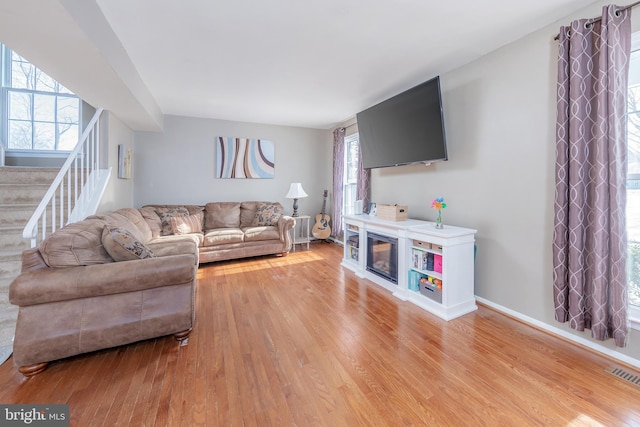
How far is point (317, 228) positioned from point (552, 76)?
13.3ft

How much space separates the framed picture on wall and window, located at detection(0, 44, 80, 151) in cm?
89

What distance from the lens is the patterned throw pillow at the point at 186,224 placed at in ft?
13.2

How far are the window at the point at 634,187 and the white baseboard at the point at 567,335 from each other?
0.28 m

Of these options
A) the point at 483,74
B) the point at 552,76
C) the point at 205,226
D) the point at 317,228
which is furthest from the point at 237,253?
the point at 552,76

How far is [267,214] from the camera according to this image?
187 inches

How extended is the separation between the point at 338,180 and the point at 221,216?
2225 mm

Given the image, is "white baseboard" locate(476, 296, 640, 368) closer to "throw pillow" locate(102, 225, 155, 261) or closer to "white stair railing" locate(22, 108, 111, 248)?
"throw pillow" locate(102, 225, 155, 261)

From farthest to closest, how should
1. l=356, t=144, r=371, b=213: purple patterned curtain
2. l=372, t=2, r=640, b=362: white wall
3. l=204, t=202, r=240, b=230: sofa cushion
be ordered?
l=204, t=202, r=240, b=230: sofa cushion
l=356, t=144, r=371, b=213: purple patterned curtain
l=372, t=2, r=640, b=362: white wall

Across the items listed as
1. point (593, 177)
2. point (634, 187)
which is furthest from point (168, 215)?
point (634, 187)

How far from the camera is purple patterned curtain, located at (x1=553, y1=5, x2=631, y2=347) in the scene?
1694mm

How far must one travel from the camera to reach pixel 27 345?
5.29ft

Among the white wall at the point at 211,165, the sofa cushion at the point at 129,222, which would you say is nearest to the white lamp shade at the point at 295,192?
the white wall at the point at 211,165

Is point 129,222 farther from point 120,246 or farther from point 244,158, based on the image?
point 244,158

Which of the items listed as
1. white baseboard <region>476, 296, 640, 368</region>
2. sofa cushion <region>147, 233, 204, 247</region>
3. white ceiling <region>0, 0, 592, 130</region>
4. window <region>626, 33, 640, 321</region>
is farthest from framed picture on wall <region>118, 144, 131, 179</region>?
window <region>626, 33, 640, 321</region>
